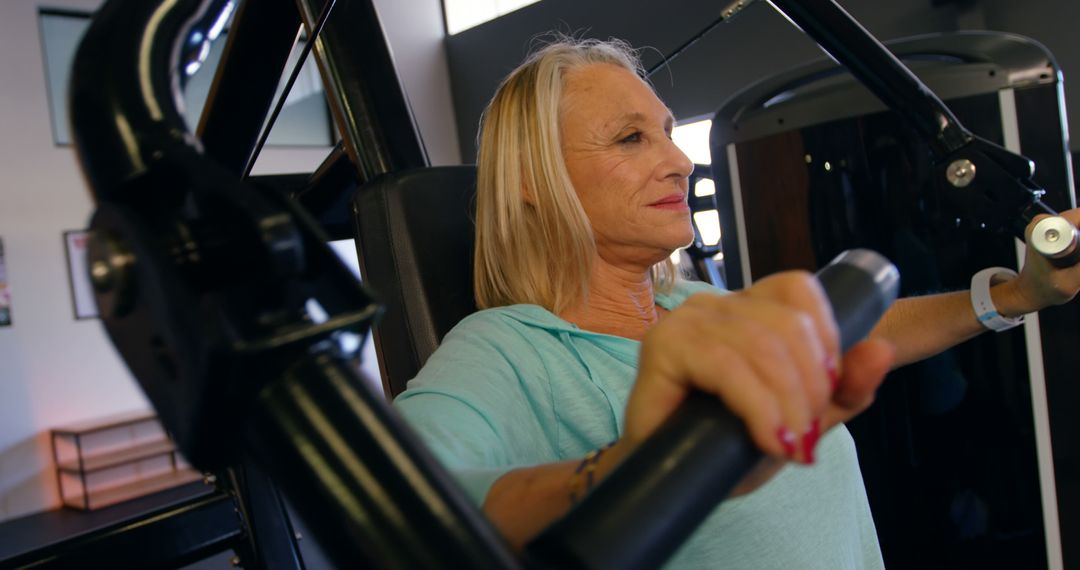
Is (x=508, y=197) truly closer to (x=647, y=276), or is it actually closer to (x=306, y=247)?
(x=647, y=276)

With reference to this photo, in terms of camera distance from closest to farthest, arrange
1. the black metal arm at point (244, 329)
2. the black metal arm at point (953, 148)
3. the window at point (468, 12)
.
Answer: the black metal arm at point (244, 329), the black metal arm at point (953, 148), the window at point (468, 12)

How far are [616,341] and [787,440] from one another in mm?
706

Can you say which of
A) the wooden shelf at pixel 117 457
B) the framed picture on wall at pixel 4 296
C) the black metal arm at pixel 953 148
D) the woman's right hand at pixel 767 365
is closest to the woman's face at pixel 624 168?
the black metal arm at pixel 953 148

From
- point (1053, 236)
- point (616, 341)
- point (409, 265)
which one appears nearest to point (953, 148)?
point (1053, 236)

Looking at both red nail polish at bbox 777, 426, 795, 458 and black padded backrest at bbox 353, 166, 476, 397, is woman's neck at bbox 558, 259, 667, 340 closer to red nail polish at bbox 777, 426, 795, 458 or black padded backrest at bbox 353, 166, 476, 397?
black padded backrest at bbox 353, 166, 476, 397

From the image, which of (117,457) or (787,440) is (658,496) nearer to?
(787,440)

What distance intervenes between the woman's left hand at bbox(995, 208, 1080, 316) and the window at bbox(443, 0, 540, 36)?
669 centimetres

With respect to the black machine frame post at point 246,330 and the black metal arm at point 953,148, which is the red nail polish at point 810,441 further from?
the black metal arm at point 953,148

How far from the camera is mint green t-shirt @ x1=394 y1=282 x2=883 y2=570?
745mm

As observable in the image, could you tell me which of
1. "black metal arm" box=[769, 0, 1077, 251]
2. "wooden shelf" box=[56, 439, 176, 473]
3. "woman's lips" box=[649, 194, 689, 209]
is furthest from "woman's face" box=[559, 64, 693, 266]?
"wooden shelf" box=[56, 439, 176, 473]

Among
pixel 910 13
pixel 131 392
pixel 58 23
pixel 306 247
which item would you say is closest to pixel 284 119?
pixel 58 23

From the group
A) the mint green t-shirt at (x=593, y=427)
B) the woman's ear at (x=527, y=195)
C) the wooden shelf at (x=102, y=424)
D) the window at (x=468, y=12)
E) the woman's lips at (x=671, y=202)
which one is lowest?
the wooden shelf at (x=102, y=424)

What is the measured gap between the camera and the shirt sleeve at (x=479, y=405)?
56cm

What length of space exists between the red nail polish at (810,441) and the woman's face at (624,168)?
0.82 metres
